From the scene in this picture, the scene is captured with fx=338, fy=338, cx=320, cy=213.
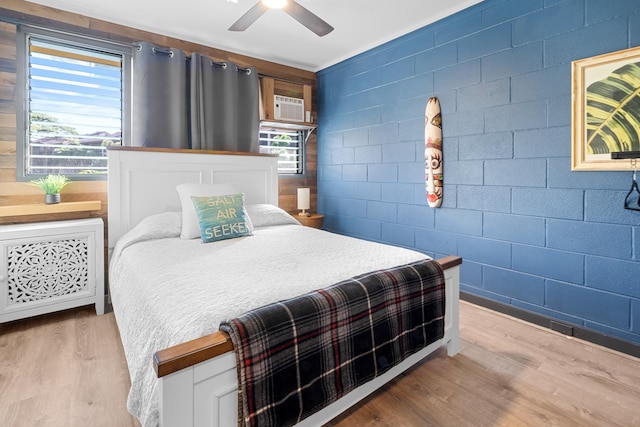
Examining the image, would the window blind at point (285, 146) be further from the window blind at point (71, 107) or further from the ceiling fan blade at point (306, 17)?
the ceiling fan blade at point (306, 17)

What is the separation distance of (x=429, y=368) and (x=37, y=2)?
3844mm

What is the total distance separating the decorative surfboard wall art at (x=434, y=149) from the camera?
116 inches

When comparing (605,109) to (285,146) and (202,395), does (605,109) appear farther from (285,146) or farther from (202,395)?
(285,146)

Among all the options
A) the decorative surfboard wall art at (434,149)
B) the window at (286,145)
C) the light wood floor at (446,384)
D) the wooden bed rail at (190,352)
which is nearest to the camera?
the wooden bed rail at (190,352)

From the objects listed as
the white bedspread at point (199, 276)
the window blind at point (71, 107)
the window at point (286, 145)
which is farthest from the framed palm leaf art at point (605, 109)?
the window blind at point (71, 107)

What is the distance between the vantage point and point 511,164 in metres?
2.51

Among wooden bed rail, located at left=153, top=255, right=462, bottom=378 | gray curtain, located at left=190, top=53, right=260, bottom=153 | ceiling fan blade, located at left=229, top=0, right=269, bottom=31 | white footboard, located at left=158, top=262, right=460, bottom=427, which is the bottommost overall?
white footboard, located at left=158, top=262, right=460, bottom=427

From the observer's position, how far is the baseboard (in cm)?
203

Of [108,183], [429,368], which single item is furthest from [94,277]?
[429,368]

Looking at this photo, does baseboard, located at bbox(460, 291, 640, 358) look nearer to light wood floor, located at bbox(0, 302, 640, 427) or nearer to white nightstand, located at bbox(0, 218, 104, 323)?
light wood floor, located at bbox(0, 302, 640, 427)

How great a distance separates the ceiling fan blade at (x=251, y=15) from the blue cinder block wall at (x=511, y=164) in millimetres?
1576

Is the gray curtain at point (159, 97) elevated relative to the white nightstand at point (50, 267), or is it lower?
elevated

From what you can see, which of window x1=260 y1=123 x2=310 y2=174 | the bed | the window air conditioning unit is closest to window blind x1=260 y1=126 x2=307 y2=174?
window x1=260 y1=123 x2=310 y2=174

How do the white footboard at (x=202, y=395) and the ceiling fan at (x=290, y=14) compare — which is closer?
the white footboard at (x=202, y=395)
